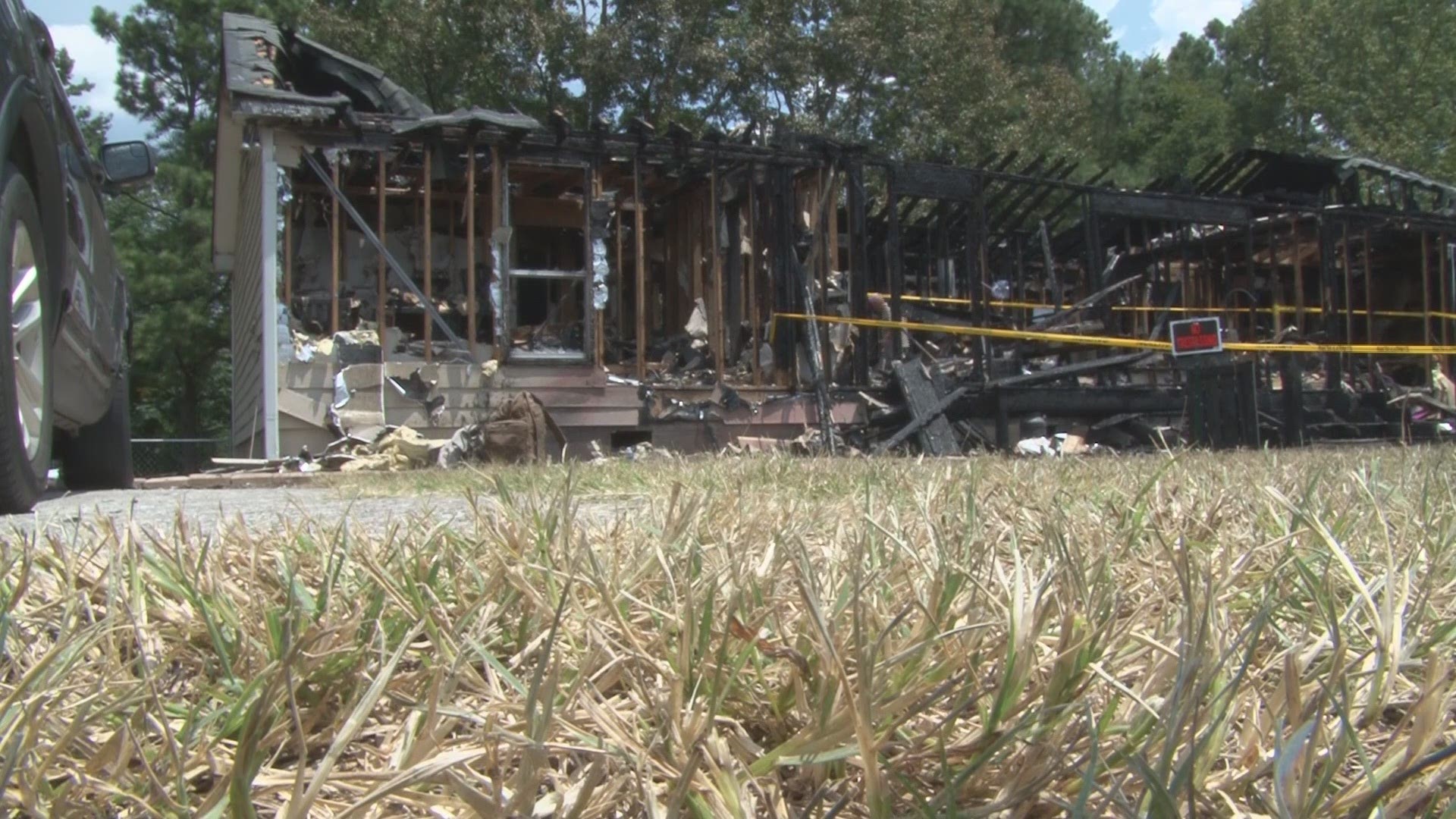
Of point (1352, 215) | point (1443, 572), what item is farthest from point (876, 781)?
point (1352, 215)

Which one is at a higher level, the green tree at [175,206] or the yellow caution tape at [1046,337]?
the green tree at [175,206]

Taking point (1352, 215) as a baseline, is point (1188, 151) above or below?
above

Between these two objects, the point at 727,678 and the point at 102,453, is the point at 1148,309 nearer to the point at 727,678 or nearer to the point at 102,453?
the point at 102,453

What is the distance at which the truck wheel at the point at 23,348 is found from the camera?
3744 millimetres

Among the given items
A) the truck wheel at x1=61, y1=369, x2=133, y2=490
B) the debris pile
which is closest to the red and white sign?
the debris pile

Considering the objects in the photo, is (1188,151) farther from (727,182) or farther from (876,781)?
(876,781)

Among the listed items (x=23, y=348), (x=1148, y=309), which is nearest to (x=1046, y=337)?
(x=1148, y=309)

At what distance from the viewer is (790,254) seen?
1331 centimetres

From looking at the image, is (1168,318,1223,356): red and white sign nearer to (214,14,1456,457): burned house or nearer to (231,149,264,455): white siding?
(214,14,1456,457): burned house

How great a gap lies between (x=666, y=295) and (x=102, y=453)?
10846mm

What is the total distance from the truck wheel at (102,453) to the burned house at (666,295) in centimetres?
475

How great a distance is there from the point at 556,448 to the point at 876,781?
419 inches

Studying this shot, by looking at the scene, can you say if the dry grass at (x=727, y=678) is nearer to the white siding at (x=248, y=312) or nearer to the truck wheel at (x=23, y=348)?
the truck wheel at (x=23, y=348)

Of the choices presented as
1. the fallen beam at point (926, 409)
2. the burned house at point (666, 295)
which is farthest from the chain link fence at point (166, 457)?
the fallen beam at point (926, 409)
